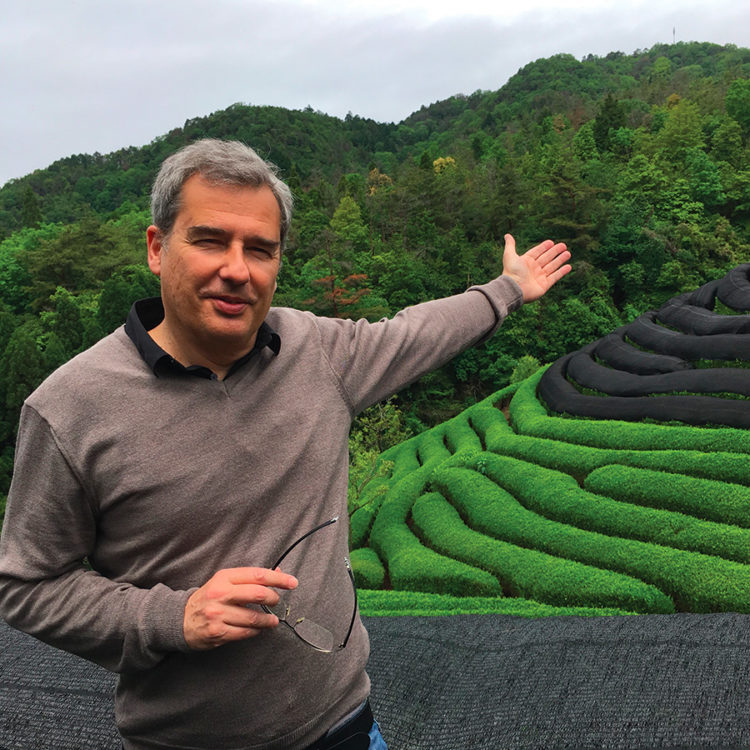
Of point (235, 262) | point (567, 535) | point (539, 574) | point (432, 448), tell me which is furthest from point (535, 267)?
point (432, 448)

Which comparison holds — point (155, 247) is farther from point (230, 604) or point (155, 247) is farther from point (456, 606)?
point (456, 606)

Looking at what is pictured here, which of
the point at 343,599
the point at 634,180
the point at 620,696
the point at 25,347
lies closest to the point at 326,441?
the point at 343,599

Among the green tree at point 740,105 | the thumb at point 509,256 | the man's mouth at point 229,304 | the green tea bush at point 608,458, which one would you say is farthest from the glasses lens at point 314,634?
the green tree at point 740,105

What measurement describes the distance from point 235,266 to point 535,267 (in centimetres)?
188

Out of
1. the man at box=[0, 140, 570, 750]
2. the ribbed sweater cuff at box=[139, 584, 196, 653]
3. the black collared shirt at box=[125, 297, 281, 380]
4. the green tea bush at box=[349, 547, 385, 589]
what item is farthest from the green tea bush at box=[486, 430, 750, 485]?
the ribbed sweater cuff at box=[139, 584, 196, 653]

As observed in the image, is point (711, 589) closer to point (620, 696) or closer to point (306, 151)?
point (620, 696)

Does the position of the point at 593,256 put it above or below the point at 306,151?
below

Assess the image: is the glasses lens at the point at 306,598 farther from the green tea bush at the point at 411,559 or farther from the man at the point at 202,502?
the green tea bush at the point at 411,559

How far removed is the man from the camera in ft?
7.63

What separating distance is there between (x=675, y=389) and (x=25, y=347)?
29948mm

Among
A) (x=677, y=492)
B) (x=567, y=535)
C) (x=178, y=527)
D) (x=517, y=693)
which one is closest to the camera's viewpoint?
(x=178, y=527)

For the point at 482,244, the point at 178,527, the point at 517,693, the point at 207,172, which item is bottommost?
the point at 517,693

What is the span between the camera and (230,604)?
2168 millimetres

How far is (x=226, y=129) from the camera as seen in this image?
103m
